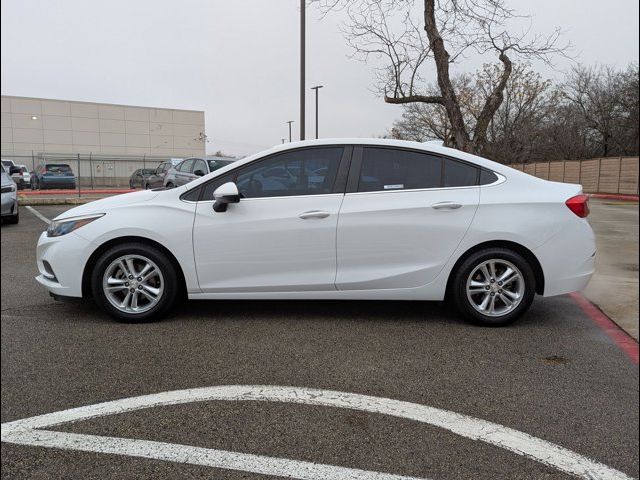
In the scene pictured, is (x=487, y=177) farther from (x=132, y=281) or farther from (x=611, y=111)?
(x=132, y=281)

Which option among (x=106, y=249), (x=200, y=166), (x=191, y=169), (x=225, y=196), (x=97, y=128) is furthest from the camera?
(x=97, y=128)

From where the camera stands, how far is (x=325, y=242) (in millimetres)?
4168

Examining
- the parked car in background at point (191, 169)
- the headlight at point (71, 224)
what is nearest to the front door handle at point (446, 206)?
the headlight at point (71, 224)

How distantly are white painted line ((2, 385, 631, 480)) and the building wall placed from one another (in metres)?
42.9

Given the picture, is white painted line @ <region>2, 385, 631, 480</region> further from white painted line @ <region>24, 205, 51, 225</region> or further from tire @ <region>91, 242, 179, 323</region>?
white painted line @ <region>24, 205, 51, 225</region>

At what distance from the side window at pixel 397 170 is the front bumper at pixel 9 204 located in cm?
868

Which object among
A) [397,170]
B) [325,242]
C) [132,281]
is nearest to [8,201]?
[132,281]

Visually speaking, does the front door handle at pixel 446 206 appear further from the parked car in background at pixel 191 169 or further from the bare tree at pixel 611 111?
the parked car in background at pixel 191 169

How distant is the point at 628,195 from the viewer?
2939 mm

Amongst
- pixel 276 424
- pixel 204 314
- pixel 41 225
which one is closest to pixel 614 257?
pixel 204 314

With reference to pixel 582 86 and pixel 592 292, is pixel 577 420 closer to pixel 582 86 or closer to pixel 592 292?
pixel 582 86

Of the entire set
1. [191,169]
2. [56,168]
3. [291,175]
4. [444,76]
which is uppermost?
[444,76]

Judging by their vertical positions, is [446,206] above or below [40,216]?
above

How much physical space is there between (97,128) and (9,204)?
38734 millimetres
